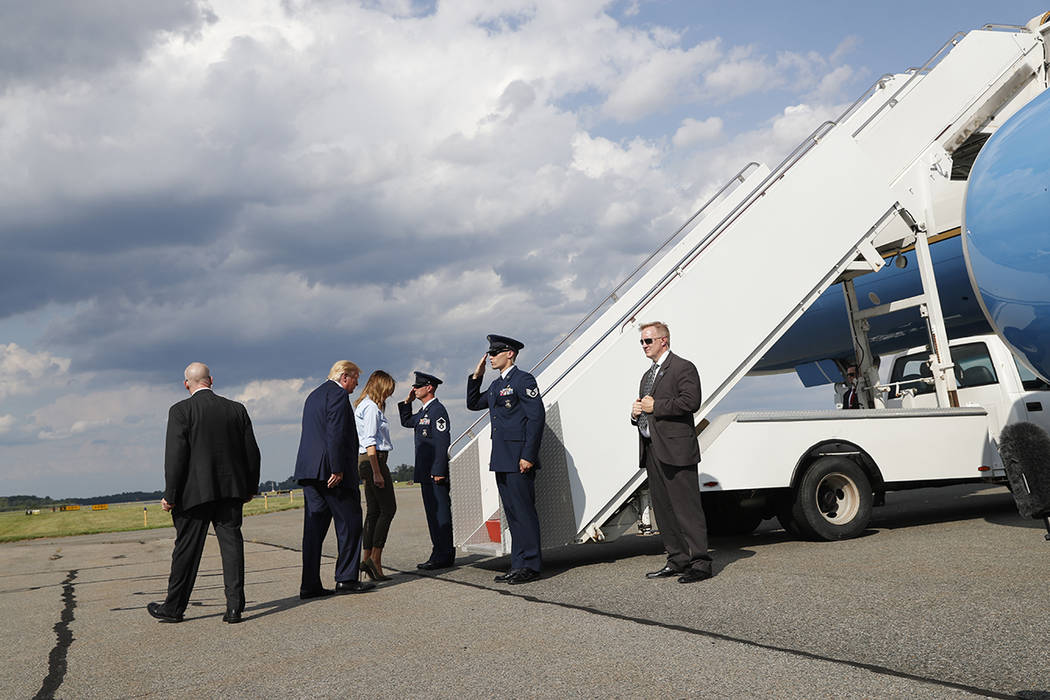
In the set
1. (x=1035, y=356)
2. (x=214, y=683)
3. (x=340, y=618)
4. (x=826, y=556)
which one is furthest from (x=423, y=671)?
(x=1035, y=356)

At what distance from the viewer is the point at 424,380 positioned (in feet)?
27.1

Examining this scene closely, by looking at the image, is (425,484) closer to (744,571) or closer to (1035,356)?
(744,571)

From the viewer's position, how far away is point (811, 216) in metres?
7.53

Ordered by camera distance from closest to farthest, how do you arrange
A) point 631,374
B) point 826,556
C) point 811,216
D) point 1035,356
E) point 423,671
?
point 423,671, point 1035,356, point 826,556, point 631,374, point 811,216

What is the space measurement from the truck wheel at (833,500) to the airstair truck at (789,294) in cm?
3

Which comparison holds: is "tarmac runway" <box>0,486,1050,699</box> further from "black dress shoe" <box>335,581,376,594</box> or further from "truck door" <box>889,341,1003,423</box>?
"truck door" <box>889,341,1003,423</box>

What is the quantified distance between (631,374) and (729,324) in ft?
3.28

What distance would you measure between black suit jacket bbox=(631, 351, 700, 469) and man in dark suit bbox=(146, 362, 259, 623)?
2.95 meters

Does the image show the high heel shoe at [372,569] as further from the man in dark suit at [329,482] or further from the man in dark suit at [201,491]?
the man in dark suit at [201,491]

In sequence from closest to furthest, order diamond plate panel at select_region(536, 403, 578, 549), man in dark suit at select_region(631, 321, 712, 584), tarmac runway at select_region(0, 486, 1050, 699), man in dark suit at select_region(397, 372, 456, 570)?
1. tarmac runway at select_region(0, 486, 1050, 699)
2. man in dark suit at select_region(631, 321, 712, 584)
3. diamond plate panel at select_region(536, 403, 578, 549)
4. man in dark suit at select_region(397, 372, 456, 570)

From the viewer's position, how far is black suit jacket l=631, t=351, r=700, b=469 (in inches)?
233

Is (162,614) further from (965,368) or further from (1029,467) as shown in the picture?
(965,368)

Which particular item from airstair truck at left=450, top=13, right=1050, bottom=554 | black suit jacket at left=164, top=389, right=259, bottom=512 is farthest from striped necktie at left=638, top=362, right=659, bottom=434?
black suit jacket at left=164, top=389, right=259, bottom=512

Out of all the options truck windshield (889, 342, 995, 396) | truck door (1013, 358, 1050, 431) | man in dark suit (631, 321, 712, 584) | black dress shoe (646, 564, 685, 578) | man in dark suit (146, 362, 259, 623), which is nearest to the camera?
man in dark suit (146, 362, 259, 623)
